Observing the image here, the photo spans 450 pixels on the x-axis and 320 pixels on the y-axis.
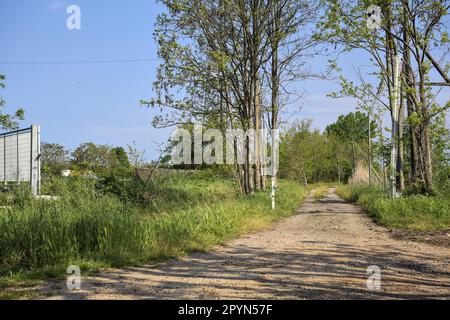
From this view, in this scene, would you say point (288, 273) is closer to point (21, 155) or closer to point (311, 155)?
point (21, 155)

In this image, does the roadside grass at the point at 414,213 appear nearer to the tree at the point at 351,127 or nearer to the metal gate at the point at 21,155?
the metal gate at the point at 21,155

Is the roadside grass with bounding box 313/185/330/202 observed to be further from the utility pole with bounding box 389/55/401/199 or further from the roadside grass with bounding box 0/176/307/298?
the roadside grass with bounding box 0/176/307/298

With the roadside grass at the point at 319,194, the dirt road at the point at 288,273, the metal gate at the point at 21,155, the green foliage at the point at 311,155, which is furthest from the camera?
the green foliage at the point at 311,155

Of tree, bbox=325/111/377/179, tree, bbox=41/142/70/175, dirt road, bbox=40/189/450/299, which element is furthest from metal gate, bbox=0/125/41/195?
tree, bbox=325/111/377/179

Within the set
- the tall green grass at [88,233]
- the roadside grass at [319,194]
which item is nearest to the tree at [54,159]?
the tall green grass at [88,233]

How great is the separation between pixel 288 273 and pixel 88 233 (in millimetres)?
3503

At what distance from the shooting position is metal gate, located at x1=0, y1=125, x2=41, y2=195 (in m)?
17.3

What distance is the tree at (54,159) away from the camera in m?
14.0

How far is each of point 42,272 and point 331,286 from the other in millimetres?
3738

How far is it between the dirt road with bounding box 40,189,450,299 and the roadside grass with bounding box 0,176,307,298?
0.48 metres

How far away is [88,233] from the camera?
8125 millimetres

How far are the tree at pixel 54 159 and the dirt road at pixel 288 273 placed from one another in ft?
21.7

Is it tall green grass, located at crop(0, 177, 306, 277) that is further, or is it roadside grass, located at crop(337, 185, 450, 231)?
roadside grass, located at crop(337, 185, 450, 231)

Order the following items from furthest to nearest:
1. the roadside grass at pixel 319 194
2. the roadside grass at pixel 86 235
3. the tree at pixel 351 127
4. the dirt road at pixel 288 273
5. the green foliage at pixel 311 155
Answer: the tree at pixel 351 127
the green foliage at pixel 311 155
the roadside grass at pixel 319 194
the roadside grass at pixel 86 235
the dirt road at pixel 288 273
